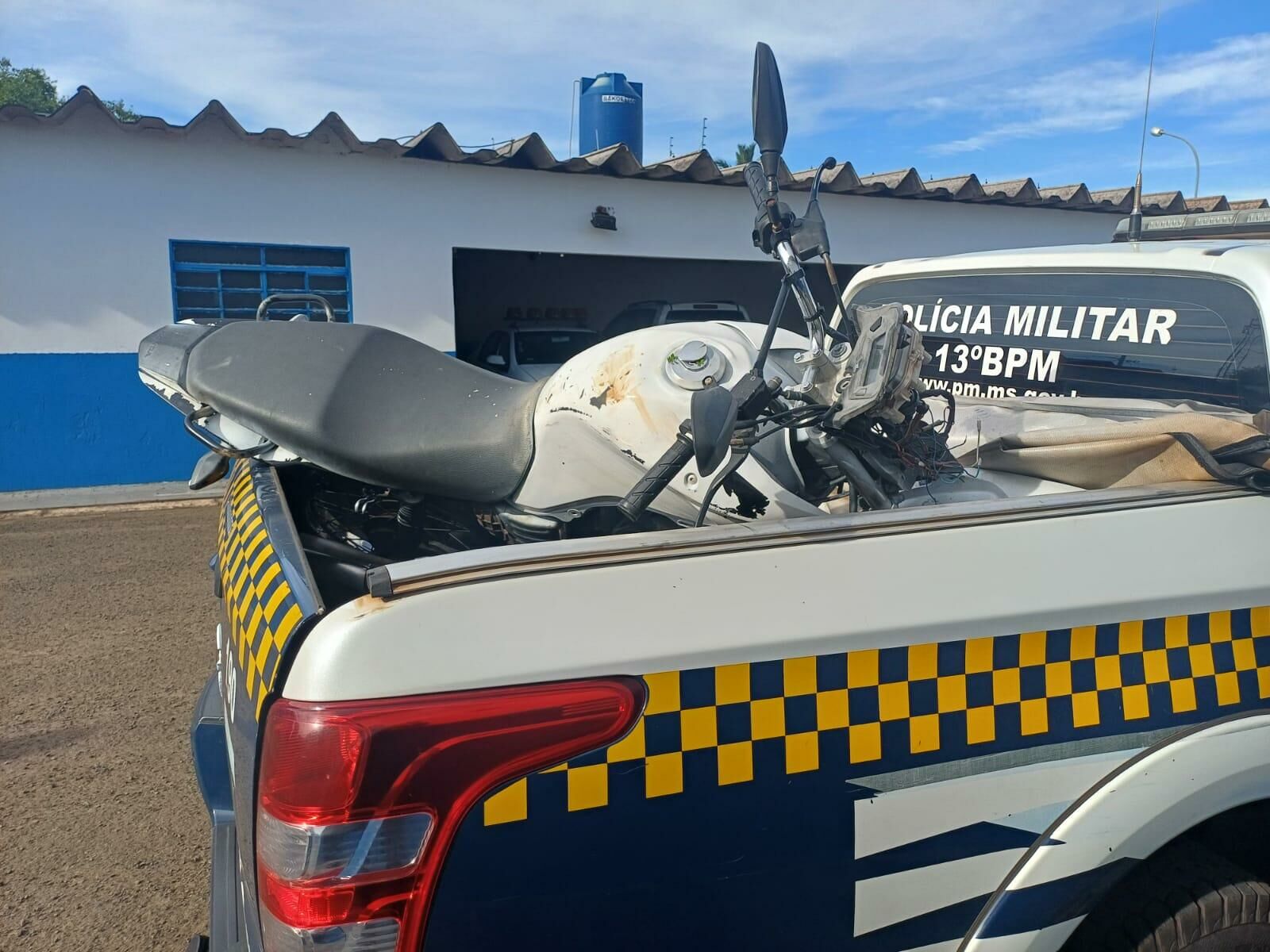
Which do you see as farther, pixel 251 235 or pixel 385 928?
pixel 251 235

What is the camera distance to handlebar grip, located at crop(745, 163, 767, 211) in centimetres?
208

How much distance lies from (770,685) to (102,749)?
340cm

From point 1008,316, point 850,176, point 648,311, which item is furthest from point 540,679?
point 648,311

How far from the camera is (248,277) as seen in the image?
9383mm

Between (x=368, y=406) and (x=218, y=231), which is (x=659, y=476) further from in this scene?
(x=218, y=231)

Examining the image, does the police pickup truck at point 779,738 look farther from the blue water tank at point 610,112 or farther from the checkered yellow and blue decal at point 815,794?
the blue water tank at point 610,112

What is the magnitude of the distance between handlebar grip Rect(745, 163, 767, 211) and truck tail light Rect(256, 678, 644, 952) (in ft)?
4.20

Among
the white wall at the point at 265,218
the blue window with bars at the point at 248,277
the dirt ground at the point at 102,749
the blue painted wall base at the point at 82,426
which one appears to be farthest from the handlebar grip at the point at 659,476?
the white wall at the point at 265,218

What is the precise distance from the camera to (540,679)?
1274 mm

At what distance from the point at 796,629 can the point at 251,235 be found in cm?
918

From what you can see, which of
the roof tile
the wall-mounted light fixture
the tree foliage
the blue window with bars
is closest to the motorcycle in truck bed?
the roof tile

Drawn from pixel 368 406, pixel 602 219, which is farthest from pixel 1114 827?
pixel 602 219

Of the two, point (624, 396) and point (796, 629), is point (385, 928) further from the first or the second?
point (624, 396)

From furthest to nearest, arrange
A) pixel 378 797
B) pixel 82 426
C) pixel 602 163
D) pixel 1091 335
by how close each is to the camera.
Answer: pixel 602 163
pixel 82 426
pixel 1091 335
pixel 378 797
